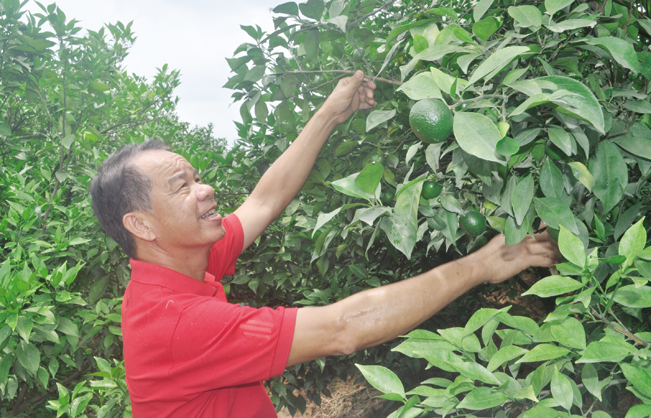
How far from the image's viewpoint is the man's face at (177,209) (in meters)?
1.67

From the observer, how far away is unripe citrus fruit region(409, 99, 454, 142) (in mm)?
920

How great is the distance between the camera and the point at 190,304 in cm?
146

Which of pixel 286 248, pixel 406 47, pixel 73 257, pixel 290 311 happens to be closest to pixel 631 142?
pixel 406 47

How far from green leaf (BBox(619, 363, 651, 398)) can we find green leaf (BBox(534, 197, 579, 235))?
34 centimetres

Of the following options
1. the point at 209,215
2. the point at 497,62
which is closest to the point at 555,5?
the point at 497,62

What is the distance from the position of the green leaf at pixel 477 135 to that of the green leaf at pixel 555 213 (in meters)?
0.30

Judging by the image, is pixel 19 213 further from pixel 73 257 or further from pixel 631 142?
pixel 631 142

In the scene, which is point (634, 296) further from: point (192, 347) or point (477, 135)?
point (192, 347)

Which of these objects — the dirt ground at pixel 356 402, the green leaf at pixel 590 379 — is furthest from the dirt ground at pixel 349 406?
the green leaf at pixel 590 379

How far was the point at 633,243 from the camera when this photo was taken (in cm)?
86

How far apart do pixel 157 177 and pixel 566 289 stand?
1429 millimetres

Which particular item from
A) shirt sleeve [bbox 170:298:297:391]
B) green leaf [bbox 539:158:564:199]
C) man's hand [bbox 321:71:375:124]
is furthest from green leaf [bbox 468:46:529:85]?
man's hand [bbox 321:71:375:124]

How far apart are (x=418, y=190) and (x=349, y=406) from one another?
12.2 ft

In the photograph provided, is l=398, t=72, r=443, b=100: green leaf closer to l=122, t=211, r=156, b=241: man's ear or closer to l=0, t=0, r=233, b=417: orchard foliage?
l=122, t=211, r=156, b=241: man's ear
